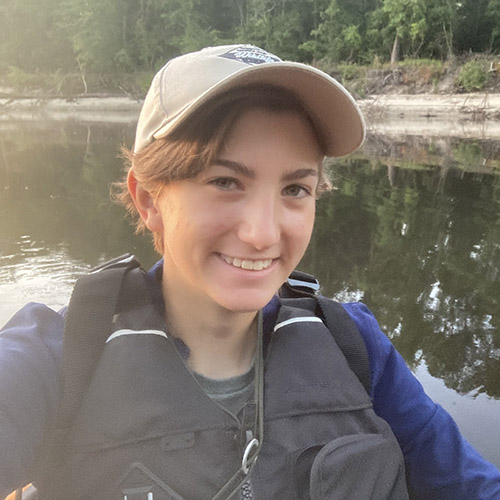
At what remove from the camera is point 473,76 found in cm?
2517

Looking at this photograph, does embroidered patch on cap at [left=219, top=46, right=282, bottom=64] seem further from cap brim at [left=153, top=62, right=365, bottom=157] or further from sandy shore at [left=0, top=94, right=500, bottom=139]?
sandy shore at [left=0, top=94, right=500, bottom=139]

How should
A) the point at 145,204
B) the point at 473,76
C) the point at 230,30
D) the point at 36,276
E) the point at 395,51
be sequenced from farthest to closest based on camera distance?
the point at 230,30, the point at 395,51, the point at 473,76, the point at 36,276, the point at 145,204

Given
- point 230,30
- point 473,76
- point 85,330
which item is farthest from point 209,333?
point 230,30

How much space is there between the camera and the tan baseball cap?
1158 mm

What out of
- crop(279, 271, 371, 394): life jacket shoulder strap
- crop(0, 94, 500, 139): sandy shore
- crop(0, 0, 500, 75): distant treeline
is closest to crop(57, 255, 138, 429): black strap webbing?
crop(279, 271, 371, 394): life jacket shoulder strap

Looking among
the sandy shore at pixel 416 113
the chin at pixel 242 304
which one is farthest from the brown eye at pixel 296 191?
the sandy shore at pixel 416 113

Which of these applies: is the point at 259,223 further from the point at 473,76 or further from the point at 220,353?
the point at 473,76

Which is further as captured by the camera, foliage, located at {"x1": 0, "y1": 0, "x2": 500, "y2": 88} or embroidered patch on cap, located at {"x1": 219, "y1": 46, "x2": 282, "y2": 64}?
foliage, located at {"x1": 0, "y1": 0, "x2": 500, "y2": 88}

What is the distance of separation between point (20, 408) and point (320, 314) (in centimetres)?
86

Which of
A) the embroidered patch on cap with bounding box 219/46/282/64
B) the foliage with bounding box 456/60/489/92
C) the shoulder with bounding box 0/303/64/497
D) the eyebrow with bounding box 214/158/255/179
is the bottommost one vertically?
the foliage with bounding box 456/60/489/92

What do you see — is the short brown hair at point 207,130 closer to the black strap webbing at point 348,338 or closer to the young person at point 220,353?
the young person at point 220,353

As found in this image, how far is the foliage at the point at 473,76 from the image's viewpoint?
2512 cm

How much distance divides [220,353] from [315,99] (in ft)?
2.29

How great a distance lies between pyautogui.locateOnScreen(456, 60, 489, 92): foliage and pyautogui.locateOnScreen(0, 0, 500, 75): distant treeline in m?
3.50
